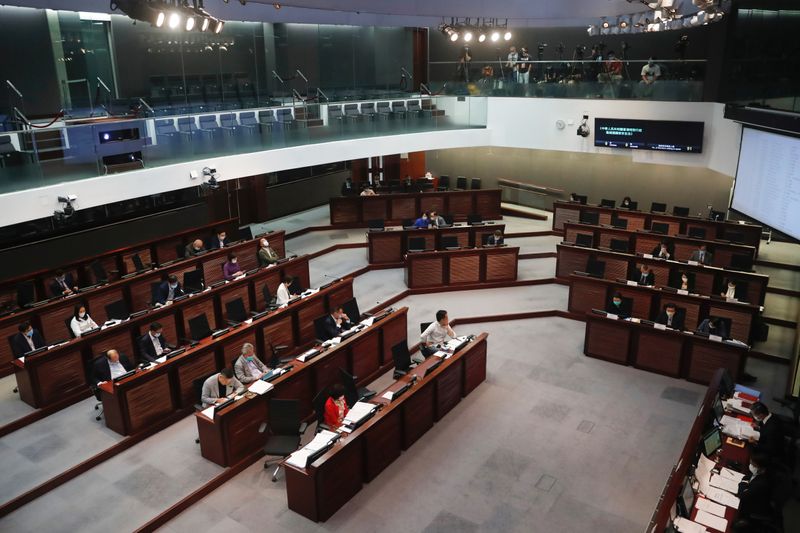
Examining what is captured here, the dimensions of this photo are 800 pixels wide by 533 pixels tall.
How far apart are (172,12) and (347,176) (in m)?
11.1

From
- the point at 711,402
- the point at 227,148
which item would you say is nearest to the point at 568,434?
the point at 711,402

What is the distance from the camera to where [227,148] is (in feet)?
41.2

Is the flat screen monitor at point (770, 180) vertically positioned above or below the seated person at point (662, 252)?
above

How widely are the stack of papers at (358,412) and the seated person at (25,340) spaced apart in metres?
4.84

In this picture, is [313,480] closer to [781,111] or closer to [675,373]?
[675,373]

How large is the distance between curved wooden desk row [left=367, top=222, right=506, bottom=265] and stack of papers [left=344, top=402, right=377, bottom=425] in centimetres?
657

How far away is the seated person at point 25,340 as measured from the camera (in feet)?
27.6

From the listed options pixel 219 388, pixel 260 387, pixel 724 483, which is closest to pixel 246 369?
pixel 219 388

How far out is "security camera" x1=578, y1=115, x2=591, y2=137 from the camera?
16.0 meters

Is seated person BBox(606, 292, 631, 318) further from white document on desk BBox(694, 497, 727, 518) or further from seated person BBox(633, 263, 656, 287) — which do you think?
white document on desk BBox(694, 497, 727, 518)

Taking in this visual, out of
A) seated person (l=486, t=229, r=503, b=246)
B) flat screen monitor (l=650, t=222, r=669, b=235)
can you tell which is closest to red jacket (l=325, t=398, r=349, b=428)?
seated person (l=486, t=229, r=503, b=246)

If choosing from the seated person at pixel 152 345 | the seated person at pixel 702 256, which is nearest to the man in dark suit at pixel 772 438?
the seated person at pixel 702 256

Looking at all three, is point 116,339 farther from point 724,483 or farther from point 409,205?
point 409,205

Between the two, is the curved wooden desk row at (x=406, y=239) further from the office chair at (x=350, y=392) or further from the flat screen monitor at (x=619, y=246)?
the office chair at (x=350, y=392)
